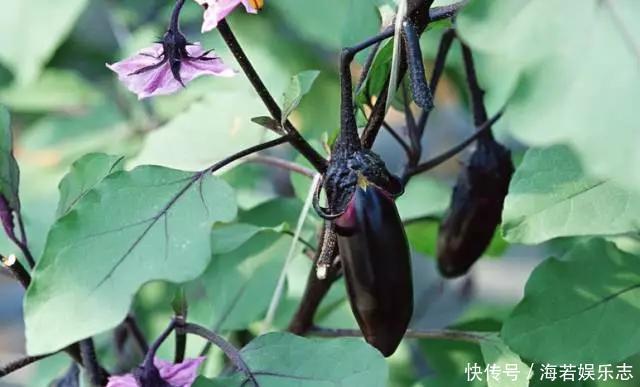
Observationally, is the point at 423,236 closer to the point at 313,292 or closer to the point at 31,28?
the point at 313,292

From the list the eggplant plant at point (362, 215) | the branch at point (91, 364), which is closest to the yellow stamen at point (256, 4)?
the eggplant plant at point (362, 215)

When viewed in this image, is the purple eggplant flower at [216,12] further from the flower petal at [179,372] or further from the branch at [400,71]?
the flower petal at [179,372]

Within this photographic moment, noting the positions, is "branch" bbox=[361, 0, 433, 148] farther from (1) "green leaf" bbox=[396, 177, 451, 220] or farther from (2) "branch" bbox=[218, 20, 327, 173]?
(1) "green leaf" bbox=[396, 177, 451, 220]

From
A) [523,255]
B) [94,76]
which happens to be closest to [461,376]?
[94,76]

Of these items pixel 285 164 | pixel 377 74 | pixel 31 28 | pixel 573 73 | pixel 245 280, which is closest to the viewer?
pixel 573 73

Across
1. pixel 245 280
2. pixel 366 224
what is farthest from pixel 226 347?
pixel 245 280

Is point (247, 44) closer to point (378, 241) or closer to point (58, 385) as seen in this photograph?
point (58, 385)

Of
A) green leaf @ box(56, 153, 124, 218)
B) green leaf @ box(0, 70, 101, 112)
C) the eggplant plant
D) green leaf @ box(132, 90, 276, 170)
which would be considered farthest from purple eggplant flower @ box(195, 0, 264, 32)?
green leaf @ box(0, 70, 101, 112)
